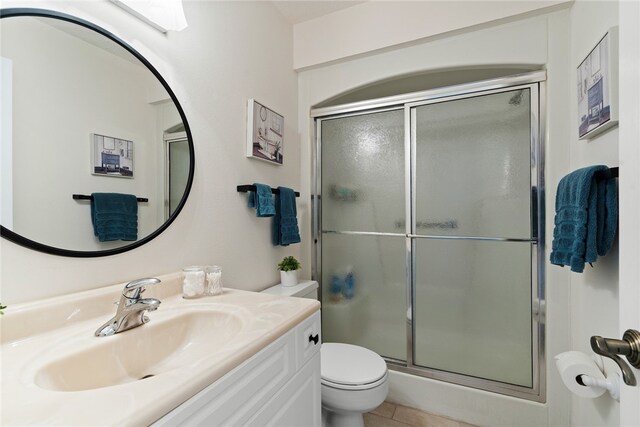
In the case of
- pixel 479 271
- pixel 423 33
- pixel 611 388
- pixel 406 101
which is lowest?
pixel 611 388

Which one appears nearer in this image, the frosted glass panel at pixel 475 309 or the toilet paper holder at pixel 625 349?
the toilet paper holder at pixel 625 349

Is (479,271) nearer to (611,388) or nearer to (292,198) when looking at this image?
(611,388)

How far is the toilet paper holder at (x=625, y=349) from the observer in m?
0.45

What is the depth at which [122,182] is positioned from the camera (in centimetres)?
102

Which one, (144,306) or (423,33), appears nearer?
(144,306)

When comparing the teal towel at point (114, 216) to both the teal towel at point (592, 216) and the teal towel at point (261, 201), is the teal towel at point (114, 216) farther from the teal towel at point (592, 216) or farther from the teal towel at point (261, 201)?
the teal towel at point (592, 216)

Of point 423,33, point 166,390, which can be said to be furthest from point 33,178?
point 423,33

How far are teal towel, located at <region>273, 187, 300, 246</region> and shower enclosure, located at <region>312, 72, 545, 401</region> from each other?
1.19 ft

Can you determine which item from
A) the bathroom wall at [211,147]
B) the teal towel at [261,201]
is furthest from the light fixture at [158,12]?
the teal towel at [261,201]

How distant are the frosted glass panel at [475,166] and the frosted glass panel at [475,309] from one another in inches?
5.3

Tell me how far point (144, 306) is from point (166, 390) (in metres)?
0.39

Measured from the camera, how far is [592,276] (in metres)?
1.28

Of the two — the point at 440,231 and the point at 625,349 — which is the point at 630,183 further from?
the point at 440,231

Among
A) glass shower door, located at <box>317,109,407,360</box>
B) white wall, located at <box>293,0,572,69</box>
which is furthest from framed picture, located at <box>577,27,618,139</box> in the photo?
glass shower door, located at <box>317,109,407,360</box>
